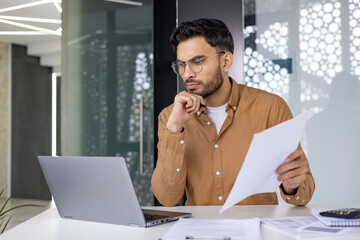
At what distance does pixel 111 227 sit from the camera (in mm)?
1251

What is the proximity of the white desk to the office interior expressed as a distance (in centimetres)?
178

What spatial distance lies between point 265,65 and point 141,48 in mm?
1005

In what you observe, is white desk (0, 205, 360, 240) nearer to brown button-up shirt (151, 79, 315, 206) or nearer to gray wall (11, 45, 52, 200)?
brown button-up shirt (151, 79, 315, 206)

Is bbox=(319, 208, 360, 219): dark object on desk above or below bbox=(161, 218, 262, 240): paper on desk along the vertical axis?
above

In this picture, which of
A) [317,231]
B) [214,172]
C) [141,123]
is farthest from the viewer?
[141,123]

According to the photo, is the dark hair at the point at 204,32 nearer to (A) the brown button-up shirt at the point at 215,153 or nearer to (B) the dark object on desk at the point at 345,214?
(A) the brown button-up shirt at the point at 215,153

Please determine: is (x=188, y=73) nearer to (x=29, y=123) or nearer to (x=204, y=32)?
(x=204, y=32)

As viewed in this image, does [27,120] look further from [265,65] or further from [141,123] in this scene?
[265,65]

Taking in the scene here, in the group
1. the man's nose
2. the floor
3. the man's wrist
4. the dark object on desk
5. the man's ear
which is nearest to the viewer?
the dark object on desk

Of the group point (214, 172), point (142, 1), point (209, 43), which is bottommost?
point (214, 172)

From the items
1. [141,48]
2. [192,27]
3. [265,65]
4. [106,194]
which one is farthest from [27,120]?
[106,194]

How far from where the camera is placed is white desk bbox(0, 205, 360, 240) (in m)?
1.14

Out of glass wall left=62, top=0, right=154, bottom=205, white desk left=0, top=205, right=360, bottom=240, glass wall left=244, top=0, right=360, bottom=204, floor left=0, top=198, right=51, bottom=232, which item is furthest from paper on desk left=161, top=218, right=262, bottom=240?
floor left=0, top=198, right=51, bottom=232

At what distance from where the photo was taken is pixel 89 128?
A: 320cm
